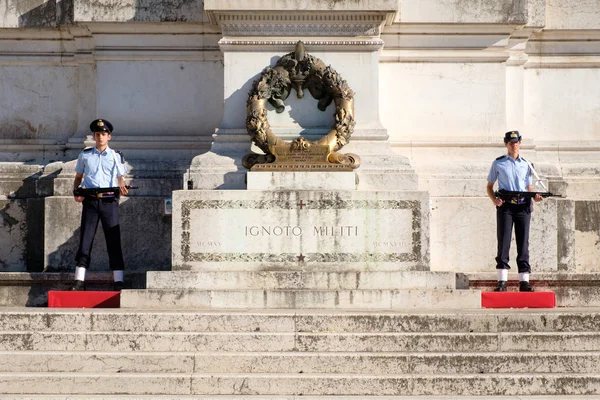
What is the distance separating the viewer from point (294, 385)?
12.6 meters

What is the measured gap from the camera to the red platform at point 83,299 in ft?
50.0

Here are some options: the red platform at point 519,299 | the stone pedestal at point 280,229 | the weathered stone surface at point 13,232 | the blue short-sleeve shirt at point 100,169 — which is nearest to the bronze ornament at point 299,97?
the stone pedestal at point 280,229

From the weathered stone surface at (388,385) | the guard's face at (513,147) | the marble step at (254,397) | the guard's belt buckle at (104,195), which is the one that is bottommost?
the marble step at (254,397)

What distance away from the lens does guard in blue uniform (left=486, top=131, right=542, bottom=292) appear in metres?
15.7

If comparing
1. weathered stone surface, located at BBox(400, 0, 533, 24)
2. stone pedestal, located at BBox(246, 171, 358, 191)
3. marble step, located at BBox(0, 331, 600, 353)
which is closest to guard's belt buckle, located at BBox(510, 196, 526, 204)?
stone pedestal, located at BBox(246, 171, 358, 191)

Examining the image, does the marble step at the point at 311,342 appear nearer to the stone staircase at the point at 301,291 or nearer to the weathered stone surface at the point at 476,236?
the stone staircase at the point at 301,291

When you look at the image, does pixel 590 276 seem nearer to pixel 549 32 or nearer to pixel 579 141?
pixel 579 141

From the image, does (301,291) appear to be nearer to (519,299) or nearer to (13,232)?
(519,299)

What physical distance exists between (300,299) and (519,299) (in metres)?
2.66

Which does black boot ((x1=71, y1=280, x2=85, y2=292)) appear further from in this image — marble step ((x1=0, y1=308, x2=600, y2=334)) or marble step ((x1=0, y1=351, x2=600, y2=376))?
marble step ((x1=0, y1=351, x2=600, y2=376))

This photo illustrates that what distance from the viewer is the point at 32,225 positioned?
1745 centimetres

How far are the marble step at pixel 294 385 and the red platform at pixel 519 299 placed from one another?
8.43 feet

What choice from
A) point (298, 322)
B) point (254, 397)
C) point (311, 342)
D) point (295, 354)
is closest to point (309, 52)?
point (298, 322)

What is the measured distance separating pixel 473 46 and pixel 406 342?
590 cm
